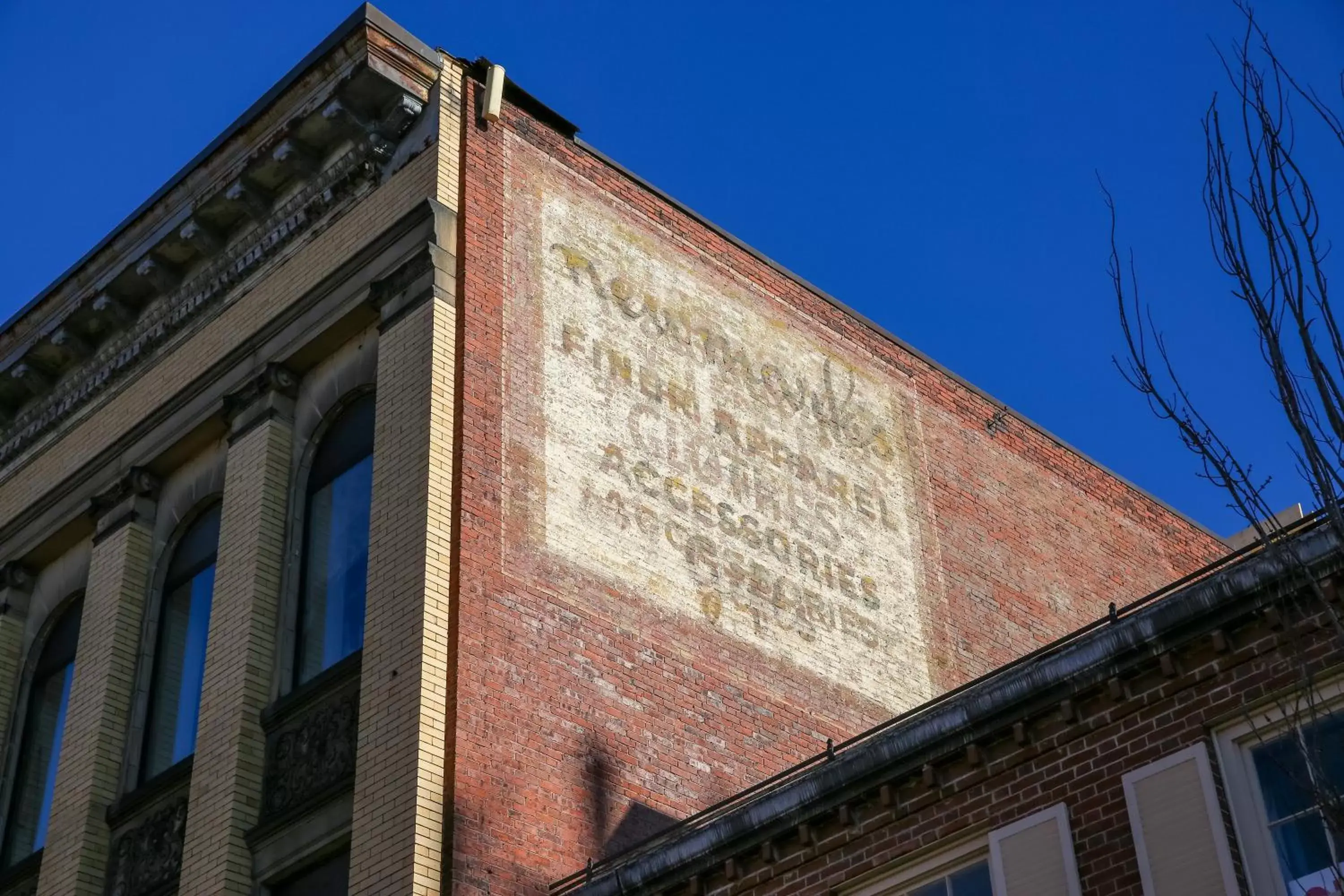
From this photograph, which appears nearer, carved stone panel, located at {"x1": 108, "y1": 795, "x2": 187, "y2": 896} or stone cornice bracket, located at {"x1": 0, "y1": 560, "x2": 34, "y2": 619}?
carved stone panel, located at {"x1": 108, "y1": 795, "x2": 187, "y2": 896}

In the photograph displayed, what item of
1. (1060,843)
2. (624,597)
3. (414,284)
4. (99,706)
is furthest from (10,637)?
(1060,843)

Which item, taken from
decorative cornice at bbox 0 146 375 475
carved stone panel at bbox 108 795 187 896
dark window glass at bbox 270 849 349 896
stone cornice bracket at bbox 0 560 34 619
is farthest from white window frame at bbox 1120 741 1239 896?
stone cornice bracket at bbox 0 560 34 619

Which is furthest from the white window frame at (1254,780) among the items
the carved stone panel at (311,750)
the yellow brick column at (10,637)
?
the yellow brick column at (10,637)

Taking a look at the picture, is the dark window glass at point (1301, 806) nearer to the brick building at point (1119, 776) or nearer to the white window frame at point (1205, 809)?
the brick building at point (1119, 776)

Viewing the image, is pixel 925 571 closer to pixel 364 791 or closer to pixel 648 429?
pixel 648 429

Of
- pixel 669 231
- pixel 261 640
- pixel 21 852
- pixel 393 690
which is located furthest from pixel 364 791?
pixel 669 231

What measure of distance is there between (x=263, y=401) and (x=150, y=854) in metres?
4.91

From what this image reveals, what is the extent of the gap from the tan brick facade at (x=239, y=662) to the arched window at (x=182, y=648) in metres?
0.69

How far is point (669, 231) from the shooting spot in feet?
77.1

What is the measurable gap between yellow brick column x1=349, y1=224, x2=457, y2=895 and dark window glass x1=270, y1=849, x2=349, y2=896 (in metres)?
0.59

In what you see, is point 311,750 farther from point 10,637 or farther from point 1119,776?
point 1119,776

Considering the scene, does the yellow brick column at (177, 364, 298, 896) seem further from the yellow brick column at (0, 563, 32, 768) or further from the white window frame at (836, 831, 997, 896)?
the white window frame at (836, 831, 997, 896)

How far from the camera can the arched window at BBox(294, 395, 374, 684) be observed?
64.3ft

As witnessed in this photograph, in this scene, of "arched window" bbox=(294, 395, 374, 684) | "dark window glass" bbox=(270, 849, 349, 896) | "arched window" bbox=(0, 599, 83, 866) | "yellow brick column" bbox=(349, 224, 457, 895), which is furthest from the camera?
"arched window" bbox=(0, 599, 83, 866)
